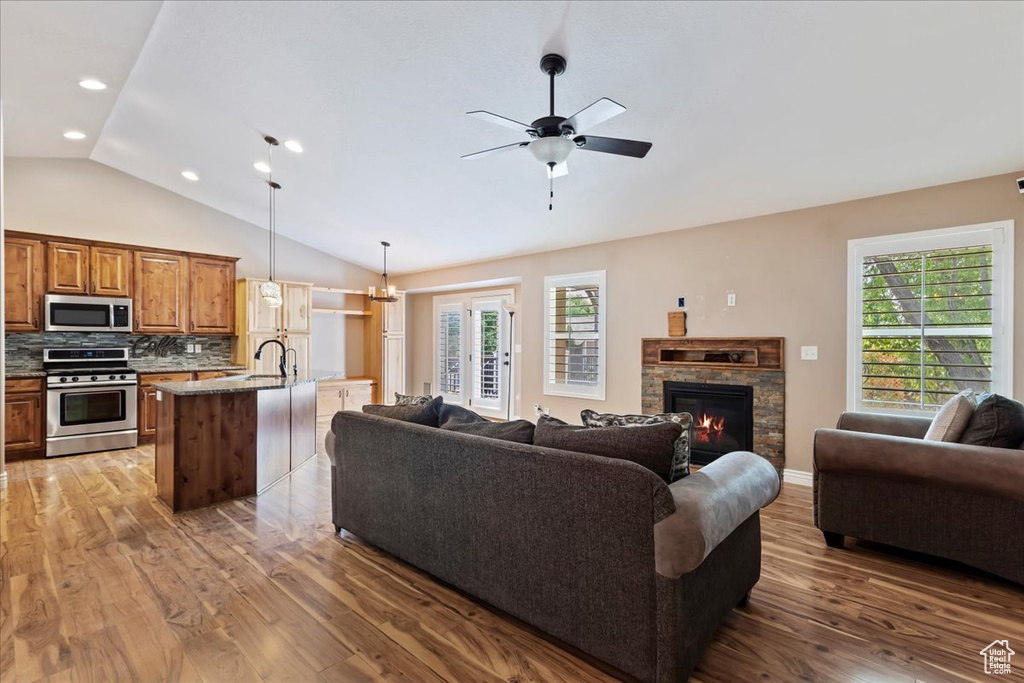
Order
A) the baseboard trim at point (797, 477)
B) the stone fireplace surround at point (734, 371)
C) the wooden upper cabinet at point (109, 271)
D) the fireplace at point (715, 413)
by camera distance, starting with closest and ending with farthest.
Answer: the baseboard trim at point (797, 477), the stone fireplace surround at point (734, 371), the fireplace at point (715, 413), the wooden upper cabinet at point (109, 271)

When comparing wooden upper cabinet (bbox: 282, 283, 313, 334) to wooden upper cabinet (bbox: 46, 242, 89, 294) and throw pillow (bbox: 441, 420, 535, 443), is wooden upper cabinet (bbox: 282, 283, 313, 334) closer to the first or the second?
wooden upper cabinet (bbox: 46, 242, 89, 294)

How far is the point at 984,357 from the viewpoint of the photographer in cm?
353

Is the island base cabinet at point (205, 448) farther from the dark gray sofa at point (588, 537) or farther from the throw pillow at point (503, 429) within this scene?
the throw pillow at point (503, 429)

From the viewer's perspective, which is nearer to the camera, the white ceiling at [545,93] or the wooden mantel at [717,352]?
the white ceiling at [545,93]

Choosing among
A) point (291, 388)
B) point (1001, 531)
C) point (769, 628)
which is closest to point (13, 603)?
point (291, 388)

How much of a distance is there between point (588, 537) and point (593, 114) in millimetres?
1966

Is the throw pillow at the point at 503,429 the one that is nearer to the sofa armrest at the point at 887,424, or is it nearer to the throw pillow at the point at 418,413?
the throw pillow at the point at 418,413

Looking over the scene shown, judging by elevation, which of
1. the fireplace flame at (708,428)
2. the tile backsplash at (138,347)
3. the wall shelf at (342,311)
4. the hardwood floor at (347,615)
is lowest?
the hardwood floor at (347,615)

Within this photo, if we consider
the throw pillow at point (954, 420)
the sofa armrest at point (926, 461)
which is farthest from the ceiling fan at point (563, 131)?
the throw pillow at point (954, 420)

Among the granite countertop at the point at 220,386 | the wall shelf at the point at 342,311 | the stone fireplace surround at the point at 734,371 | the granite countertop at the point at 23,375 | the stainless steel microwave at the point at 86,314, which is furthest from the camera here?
the wall shelf at the point at 342,311

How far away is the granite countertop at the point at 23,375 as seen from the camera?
4895 mm

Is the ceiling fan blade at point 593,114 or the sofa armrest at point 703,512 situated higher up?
the ceiling fan blade at point 593,114

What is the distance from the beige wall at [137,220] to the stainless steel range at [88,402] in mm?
1484

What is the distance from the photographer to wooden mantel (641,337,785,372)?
4426 mm
